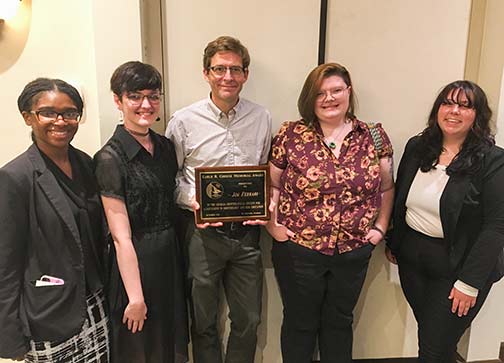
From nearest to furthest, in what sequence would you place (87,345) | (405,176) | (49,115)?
(49,115) → (87,345) → (405,176)

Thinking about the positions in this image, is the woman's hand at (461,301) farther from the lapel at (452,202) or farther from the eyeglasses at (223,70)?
the eyeglasses at (223,70)

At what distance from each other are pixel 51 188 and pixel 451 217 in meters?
1.39

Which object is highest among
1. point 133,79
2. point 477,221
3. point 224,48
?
point 224,48

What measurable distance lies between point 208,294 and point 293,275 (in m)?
0.36

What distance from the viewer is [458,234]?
1729 mm

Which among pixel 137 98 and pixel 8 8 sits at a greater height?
pixel 8 8

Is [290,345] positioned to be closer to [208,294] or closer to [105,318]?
[208,294]

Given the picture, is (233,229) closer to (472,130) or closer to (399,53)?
(472,130)

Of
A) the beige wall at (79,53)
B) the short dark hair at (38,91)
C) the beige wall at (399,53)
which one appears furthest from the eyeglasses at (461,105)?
the short dark hair at (38,91)

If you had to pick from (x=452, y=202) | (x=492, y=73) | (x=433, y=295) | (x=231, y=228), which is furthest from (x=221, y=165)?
(x=492, y=73)

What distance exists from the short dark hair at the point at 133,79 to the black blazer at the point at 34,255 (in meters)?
0.33

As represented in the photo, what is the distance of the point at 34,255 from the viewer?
52.9 inches

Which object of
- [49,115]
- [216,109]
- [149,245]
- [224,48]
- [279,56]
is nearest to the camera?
[49,115]

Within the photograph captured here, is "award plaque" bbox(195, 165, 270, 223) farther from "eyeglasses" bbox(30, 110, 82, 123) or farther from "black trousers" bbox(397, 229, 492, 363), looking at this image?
"black trousers" bbox(397, 229, 492, 363)
